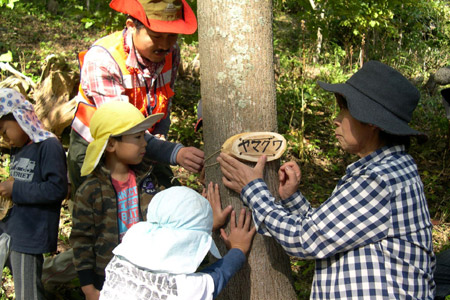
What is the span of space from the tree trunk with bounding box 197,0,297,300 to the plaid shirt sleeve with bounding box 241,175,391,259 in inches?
13.6

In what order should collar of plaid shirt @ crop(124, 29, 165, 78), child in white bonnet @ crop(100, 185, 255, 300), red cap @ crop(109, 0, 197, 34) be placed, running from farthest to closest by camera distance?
1. collar of plaid shirt @ crop(124, 29, 165, 78)
2. red cap @ crop(109, 0, 197, 34)
3. child in white bonnet @ crop(100, 185, 255, 300)

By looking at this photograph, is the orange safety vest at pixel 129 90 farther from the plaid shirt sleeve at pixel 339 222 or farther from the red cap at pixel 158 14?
the plaid shirt sleeve at pixel 339 222

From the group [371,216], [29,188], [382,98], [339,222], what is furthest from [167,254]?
[29,188]

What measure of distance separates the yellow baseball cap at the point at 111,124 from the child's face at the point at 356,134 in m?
1.02

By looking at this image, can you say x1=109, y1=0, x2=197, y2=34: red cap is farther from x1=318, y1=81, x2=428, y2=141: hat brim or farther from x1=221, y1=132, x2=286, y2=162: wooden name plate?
x1=318, y1=81, x2=428, y2=141: hat brim

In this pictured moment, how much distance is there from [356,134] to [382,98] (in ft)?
0.65

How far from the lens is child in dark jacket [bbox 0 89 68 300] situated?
9.14 ft

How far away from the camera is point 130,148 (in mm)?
2508

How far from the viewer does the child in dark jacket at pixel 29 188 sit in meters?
2.79

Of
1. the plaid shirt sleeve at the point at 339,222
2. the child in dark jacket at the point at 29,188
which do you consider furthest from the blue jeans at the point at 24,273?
the plaid shirt sleeve at the point at 339,222

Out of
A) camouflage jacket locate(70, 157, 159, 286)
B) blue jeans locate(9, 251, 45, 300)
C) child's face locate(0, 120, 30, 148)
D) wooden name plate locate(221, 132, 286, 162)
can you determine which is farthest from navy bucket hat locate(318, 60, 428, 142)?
blue jeans locate(9, 251, 45, 300)

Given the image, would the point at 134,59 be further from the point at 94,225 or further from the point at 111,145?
the point at 94,225

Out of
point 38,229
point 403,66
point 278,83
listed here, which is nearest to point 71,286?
point 38,229

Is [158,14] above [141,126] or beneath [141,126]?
above
